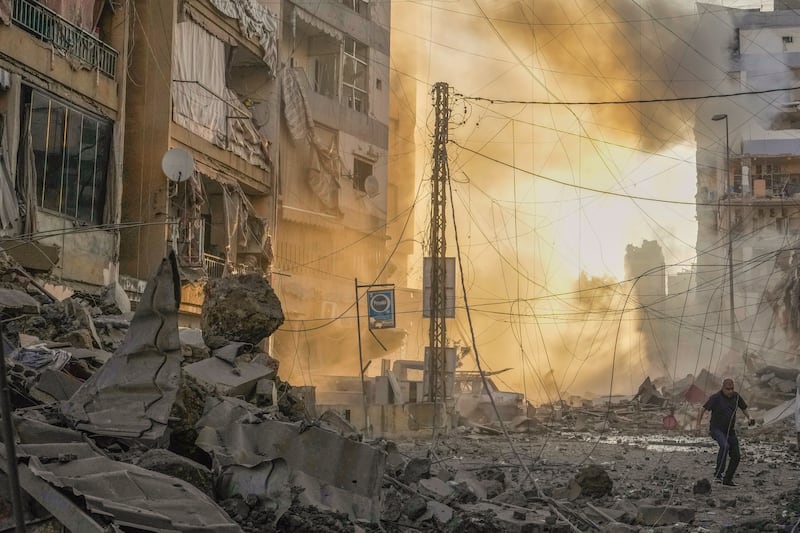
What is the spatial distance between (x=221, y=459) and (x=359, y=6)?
34.0 m

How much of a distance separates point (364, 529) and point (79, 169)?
13.3 meters

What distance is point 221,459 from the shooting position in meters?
8.77

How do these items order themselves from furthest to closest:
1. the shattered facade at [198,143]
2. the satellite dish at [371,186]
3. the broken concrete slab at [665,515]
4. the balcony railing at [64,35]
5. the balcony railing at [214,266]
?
the satellite dish at [371,186], the balcony railing at [214,266], the shattered facade at [198,143], the balcony railing at [64,35], the broken concrete slab at [665,515]

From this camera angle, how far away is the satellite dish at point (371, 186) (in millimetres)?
38688

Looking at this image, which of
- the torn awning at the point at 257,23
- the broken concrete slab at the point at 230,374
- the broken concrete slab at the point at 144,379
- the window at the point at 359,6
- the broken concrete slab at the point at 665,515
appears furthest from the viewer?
the window at the point at 359,6

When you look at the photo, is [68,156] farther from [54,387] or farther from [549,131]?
[549,131]

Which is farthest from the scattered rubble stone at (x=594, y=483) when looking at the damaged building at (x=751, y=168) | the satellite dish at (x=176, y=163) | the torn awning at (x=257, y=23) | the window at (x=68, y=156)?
the damaged building at (x=751, y=168)

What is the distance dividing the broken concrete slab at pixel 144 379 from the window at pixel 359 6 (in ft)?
109

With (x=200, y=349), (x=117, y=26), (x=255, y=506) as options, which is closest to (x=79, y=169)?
(x=117, y=26)

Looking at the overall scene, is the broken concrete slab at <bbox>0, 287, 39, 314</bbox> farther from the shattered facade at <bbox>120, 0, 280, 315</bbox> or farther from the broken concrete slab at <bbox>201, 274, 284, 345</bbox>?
the shattered facade at <bbox>120, 0, 280, 315</bbox>

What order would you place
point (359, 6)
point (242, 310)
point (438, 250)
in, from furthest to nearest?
1. point (359, 6)
2. point (438, 250)
3. point (242, 310)

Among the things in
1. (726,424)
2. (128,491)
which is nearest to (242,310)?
(726,424)

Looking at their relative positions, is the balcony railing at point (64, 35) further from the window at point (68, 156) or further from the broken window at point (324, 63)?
the broken window at point (324, 63)

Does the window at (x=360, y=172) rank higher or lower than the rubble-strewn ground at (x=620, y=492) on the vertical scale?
higher
